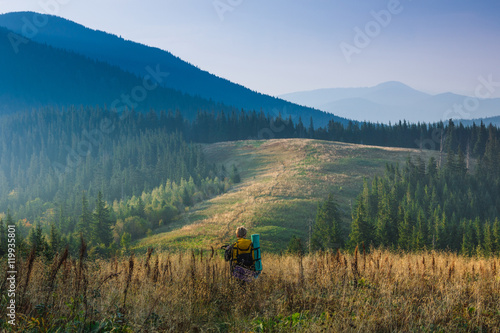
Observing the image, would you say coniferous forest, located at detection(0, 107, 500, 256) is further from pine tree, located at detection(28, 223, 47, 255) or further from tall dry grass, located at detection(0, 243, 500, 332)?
tall dry grass, located at detection(0, 243, 500, 332)

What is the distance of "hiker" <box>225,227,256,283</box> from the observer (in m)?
7.92

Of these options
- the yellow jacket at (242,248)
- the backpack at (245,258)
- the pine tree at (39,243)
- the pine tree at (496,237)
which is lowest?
the pine tree at (496,237)

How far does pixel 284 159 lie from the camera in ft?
313

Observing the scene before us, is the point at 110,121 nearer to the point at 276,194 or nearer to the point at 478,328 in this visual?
the point at 276,194

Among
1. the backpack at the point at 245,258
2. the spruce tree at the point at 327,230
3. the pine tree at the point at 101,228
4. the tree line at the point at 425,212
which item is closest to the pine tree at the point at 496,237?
the tree line at the point at 425,212

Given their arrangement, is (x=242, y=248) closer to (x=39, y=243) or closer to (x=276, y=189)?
(x=39, y=243)

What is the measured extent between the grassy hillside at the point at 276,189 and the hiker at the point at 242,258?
29.1 m

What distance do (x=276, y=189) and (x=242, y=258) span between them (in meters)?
59.1

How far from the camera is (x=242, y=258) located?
8.08m

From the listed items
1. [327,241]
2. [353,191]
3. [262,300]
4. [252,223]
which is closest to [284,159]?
[353,191]

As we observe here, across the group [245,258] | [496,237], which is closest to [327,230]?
[496,237]

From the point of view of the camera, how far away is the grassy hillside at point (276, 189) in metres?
44.7

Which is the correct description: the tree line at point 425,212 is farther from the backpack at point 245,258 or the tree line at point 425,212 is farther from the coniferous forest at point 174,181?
the backpack at point 245,258

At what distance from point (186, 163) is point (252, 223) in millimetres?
59534
